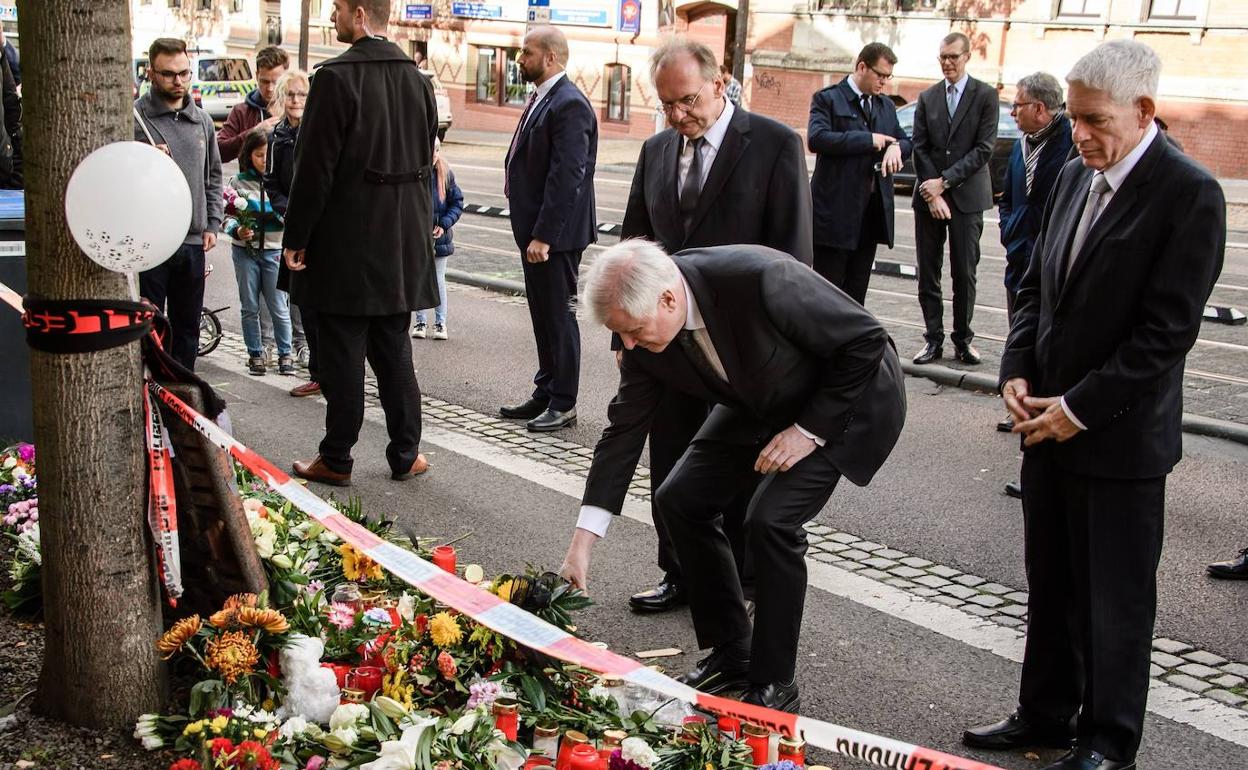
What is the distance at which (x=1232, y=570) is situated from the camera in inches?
218

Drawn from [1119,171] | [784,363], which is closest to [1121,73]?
[1119,171]

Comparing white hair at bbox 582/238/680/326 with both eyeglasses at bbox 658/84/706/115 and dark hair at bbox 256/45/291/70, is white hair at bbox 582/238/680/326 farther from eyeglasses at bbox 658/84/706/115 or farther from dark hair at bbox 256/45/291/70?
dark hair at bbox 256/45/291/70

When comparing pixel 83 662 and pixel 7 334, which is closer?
pixel 83 662

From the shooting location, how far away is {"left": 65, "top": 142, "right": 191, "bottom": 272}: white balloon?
3.30m

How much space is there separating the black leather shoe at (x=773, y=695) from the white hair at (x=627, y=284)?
1227mm

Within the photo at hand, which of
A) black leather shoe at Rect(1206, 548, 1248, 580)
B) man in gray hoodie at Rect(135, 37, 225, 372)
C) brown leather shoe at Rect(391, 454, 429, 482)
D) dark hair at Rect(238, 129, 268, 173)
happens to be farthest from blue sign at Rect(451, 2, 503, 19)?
black leather shoe at Rect(1206, 548, 1248, 580)

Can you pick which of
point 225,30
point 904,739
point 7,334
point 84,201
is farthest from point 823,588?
point 225,30

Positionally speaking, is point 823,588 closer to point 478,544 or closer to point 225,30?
point 478,544

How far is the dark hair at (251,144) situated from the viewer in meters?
8.66

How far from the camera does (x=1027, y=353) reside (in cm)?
403

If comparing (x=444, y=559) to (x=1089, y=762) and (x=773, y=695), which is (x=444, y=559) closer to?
(x=773, y=695)

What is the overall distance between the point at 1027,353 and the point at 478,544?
2.57m

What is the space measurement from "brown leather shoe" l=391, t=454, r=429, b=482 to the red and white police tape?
8.55ft

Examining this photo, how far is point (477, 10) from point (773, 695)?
3776 cm
